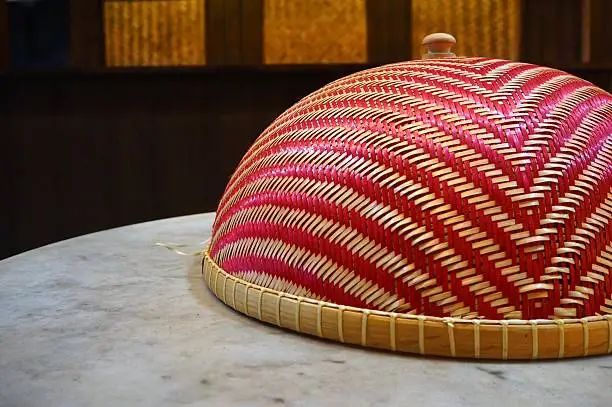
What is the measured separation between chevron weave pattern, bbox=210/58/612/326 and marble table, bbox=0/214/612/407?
0.09m

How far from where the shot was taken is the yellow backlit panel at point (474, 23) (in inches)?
143

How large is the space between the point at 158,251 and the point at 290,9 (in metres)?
2.47

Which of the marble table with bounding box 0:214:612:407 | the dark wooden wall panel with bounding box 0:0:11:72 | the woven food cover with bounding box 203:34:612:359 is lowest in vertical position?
the marble table with bounding box 0:214:612:407

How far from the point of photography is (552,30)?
368 cm

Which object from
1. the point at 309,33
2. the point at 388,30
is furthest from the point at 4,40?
the point at 388,30

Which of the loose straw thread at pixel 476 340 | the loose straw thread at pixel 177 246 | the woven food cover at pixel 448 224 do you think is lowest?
the loose straw thread at pixel 177 246

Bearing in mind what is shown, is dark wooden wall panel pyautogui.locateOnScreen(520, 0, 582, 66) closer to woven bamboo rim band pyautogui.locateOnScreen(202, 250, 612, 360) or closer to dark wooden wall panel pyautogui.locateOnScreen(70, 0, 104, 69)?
dark wooden wall panel pyautogui.locateOnScreen(70, 0, 104, 69)

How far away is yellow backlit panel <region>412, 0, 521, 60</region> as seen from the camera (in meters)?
3.64

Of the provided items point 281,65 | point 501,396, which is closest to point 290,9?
point 281,65

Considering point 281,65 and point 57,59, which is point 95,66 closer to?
point 57,59

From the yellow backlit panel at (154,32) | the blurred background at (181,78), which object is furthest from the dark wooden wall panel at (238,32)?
the yellow backlit panel at (154,32)

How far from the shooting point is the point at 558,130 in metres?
0.98

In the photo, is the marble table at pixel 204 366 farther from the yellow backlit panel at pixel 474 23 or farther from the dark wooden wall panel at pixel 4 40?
the dark wooden wall panel at pixel 4 40

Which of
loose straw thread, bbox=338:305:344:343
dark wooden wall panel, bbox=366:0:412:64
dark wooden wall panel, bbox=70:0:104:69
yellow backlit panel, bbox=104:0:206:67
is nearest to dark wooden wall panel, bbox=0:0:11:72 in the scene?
dark wooden wall panel, bbox=70:0:104:69
